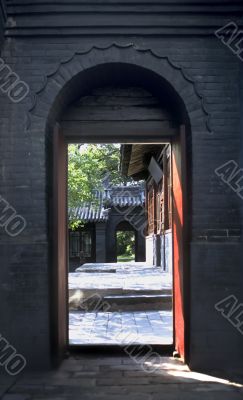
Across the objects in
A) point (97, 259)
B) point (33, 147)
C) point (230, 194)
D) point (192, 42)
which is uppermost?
point (192, 42)

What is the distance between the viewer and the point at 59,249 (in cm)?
584

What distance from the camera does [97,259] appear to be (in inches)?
1110

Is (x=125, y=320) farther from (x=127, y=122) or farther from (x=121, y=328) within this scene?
(x=127, y=122)

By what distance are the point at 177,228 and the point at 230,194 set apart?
0.86 m

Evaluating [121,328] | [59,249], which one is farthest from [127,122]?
[121,328]

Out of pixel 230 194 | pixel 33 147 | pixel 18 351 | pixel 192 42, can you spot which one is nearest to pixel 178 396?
pixel 18 351

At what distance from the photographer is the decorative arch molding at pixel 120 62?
5.57m

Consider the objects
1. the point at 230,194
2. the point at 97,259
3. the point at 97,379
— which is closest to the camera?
the point at 97,379

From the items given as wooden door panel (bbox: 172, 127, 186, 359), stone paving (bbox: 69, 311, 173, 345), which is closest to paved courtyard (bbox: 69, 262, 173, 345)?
stone paving (bbox: 69, 311, 173, 345)

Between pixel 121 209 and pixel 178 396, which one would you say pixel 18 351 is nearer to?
pixel 178 396

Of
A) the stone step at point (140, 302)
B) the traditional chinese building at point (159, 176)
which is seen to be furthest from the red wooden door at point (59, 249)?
the traditional chinese building at point (159, 176)

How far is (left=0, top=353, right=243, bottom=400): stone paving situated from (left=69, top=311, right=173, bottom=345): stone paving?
87 cm

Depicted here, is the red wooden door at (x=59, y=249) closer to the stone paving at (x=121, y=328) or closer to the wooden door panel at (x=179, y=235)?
the stone paving at (x=121, y=328)

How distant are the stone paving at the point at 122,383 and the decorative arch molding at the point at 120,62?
8.79 ft
